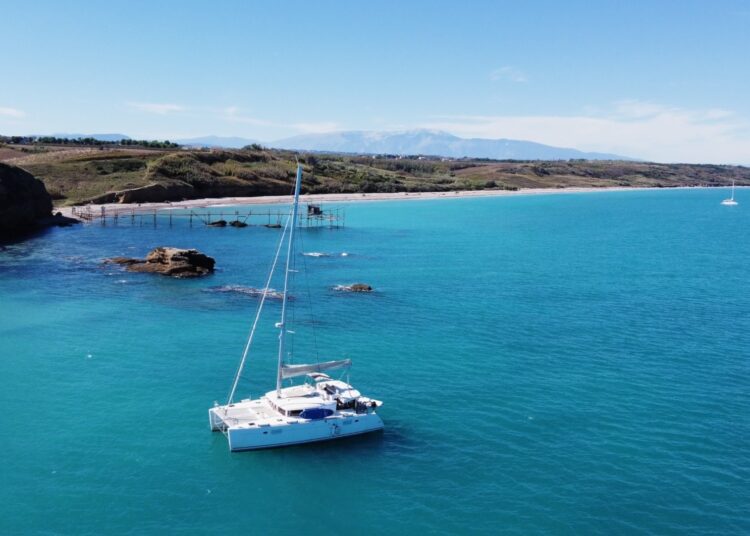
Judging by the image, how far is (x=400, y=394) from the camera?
4262 cm

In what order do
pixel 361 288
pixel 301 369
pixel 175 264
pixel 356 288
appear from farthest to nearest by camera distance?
pixel 175 264
pixel 356 288
pixel 361 288
pixel 301 369

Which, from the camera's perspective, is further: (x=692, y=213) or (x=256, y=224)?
(x=692, y=213)

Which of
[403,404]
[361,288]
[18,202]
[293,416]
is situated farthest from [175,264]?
[293,416]

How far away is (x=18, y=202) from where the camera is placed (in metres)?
107

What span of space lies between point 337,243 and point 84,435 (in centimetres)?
8200

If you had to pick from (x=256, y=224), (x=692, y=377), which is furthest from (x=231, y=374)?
(x=256, y=224)

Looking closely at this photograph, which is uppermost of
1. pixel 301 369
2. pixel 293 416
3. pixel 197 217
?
pixel 197 217

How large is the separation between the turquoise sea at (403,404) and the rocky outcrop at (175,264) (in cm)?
265

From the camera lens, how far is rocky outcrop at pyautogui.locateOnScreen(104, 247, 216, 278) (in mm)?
79000

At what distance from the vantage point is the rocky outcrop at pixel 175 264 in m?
79.0

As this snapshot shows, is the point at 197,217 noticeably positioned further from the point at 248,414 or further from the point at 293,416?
the point at 293,416

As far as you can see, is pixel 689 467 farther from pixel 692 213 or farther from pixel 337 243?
pixel 692 213

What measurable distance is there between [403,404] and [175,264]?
155 ft

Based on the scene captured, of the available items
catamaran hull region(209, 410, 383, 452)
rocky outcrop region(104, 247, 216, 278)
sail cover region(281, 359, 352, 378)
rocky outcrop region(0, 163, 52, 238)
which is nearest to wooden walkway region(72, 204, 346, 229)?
rocky outcrop region(0, 163, 52, 238)
